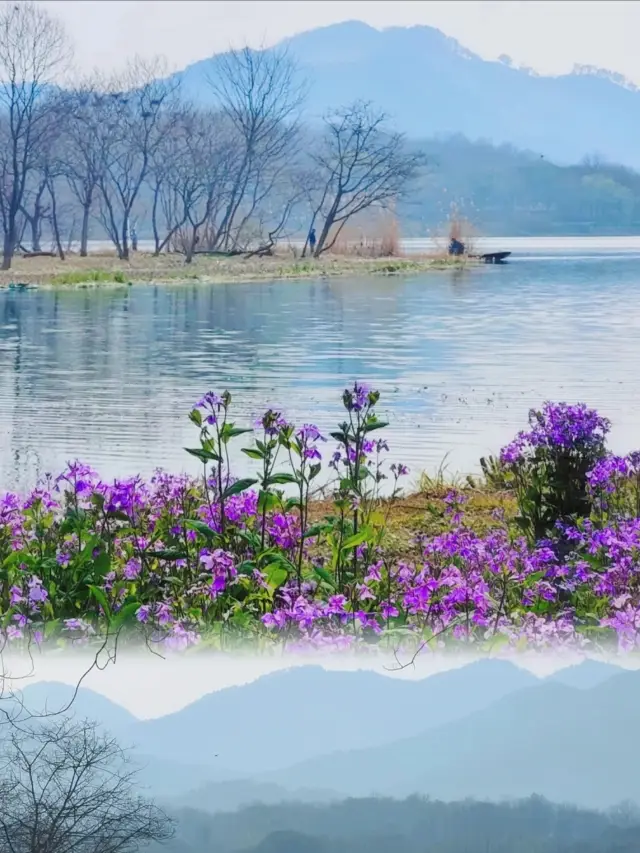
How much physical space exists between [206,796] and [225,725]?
15cm

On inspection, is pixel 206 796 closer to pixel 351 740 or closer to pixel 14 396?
pixel 351 740

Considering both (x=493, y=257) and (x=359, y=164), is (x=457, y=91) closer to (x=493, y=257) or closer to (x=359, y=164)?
(x=359, y=164)

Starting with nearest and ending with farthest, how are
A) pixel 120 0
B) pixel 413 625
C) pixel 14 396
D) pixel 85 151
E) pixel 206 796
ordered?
pixel 206 796
pixel 413 625
pixel 120 0
pixel 14 396
pixel 85 151

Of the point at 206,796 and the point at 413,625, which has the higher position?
the point at 413,625

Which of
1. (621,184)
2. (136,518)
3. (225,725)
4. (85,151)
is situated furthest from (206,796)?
(85,151)

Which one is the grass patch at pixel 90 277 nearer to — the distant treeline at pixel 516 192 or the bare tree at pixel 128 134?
the bare tree at pixel 128 134

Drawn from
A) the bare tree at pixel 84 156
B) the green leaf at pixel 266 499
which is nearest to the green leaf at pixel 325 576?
the green leaf at pixel 266 499

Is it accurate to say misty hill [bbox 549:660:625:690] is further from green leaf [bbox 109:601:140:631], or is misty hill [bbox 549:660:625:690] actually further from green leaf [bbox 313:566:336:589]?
green leaf [bbox 109:601:140:631]

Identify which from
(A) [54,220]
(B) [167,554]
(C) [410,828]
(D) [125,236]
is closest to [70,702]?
(B) [167,554]

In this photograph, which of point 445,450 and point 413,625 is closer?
point 413,625

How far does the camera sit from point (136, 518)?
2.68 m

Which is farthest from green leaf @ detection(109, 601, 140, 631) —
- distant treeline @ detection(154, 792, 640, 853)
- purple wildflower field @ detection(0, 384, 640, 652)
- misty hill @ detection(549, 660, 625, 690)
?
misty hill @ detection(549, 660, 625, 690)

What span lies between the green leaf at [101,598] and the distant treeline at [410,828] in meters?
0.38

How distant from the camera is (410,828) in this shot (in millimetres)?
2188
